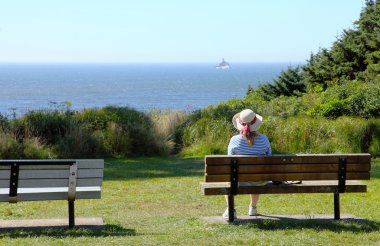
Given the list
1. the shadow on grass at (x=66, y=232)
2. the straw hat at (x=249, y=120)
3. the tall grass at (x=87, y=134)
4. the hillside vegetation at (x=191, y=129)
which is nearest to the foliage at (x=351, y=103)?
the hillside vegetation at (x=191, y=129)

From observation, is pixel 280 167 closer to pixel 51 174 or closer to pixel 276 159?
pixel 276 159

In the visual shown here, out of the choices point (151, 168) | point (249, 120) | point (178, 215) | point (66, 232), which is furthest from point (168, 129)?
point (66, 232)

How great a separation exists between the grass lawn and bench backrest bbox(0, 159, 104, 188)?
494 millimetres

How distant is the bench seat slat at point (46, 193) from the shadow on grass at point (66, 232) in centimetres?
32

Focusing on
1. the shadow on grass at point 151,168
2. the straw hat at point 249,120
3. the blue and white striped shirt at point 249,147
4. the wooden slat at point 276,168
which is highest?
the straw hat at point 249,120

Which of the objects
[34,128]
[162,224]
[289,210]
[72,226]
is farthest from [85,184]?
[34,128]

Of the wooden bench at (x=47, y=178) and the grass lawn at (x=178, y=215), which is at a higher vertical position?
the wooden bench at (x=47, y=178)

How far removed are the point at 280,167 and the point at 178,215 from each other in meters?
1.68

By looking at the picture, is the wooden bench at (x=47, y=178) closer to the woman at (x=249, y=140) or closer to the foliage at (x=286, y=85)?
the woman at (x=249, y=140)

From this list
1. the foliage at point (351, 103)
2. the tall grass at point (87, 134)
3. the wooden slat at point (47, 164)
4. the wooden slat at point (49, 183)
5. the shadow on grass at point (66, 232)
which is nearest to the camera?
the shadow on grass at point (66, 232)

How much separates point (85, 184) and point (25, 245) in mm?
1173

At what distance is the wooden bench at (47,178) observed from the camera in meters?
7.18

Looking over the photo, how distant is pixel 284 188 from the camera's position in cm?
771

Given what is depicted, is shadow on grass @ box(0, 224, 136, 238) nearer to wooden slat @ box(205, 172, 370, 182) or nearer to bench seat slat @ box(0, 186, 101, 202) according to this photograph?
bench seat slat @ box(0, 186, 101, 202)
